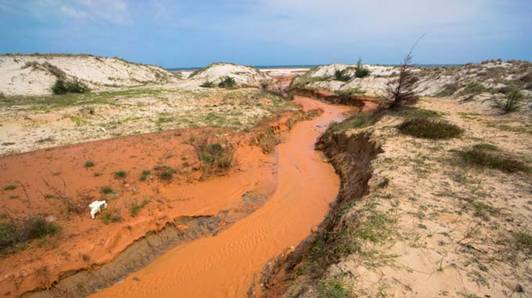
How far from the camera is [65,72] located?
2962 cm

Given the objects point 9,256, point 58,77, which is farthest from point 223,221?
point 58,77

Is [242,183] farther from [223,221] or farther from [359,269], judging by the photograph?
[359,269]

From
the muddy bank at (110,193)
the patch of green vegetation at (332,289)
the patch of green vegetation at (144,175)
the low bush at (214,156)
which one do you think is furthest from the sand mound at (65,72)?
the patch of green vegetation at (332,289)

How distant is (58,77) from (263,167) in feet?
86.6

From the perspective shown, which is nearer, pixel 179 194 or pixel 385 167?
pixel 385 167

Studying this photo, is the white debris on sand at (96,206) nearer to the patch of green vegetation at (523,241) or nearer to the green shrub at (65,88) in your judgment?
the patch of green vegetation at (523,241)

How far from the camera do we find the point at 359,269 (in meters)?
4.23

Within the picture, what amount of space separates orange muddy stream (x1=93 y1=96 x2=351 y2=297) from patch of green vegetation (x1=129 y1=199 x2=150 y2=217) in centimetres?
135

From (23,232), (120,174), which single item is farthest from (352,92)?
(23,232)

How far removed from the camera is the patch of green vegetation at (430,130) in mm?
9844

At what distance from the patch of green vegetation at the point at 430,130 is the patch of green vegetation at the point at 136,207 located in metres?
9.24

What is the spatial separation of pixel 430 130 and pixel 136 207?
982cm

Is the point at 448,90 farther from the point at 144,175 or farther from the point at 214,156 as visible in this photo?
the point at 144,175

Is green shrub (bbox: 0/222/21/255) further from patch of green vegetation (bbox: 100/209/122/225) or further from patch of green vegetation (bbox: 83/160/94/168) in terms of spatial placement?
patch of green vegetation (bbox: 83/160/94/168)
